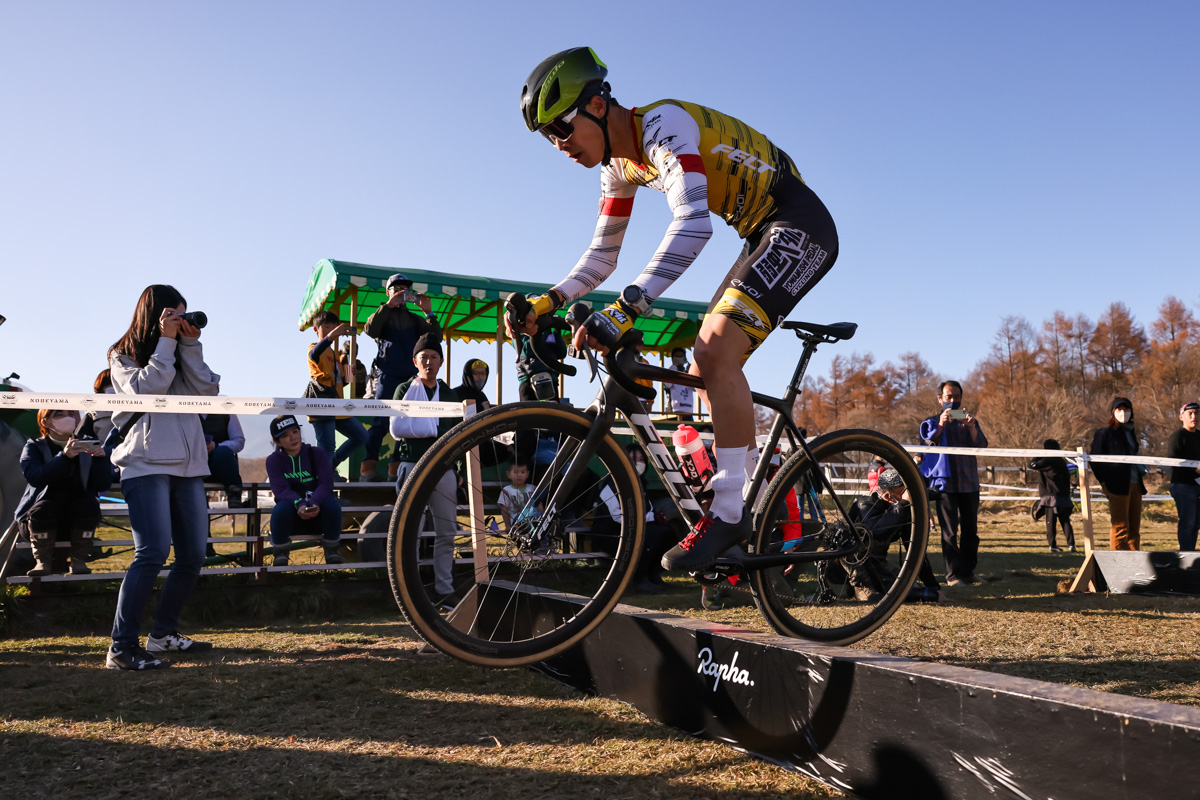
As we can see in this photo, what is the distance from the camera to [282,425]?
717 centimetres

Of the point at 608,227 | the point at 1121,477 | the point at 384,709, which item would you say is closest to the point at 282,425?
the point at 384,709

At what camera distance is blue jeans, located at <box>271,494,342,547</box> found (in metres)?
6.87

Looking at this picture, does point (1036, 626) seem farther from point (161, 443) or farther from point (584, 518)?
point (161, 443)

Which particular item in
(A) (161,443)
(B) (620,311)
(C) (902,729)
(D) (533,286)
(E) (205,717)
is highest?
(D) (533,286)

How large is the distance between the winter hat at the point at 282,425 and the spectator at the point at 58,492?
1301 millimetres

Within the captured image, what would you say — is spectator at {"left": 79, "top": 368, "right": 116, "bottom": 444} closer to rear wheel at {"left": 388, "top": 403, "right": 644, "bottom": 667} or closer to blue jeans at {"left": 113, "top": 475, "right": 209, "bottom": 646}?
blue jeans at {"left": 113, "top": 475, "right": 209, "bottom": 646}

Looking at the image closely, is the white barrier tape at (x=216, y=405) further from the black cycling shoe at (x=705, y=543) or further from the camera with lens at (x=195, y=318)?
the black cycling shoe at (x=705, y=543)

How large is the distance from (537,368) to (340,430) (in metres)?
3.45

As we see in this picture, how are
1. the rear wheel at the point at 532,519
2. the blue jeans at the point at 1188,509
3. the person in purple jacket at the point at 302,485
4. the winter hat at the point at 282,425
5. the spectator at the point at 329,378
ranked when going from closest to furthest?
the rear wheel at the point at 532,519
the person in purple jacket at the point at 302,485
the winter hat at the point at 282,425
the spectator at the point at 329,378
the blue jeans at the point at 1188,509

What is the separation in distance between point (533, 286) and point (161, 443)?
32.3 ft

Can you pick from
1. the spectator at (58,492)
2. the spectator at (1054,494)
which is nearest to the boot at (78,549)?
the spectator at (58,492)

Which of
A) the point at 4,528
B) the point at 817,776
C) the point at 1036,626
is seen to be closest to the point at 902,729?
the point at 817,776

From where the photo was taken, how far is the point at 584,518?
3.40 metres

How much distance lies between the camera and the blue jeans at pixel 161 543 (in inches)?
186
